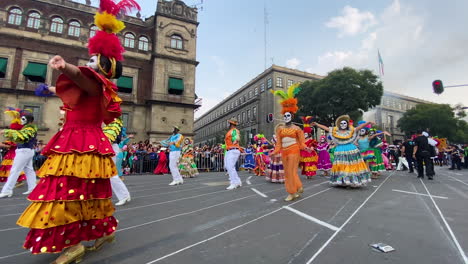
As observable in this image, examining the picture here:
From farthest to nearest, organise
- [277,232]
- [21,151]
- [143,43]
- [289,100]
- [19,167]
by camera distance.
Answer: [143,43]
[289,100]
[21,151]
[19,167]
[277,232]

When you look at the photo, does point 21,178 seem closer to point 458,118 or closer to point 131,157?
point 131,157

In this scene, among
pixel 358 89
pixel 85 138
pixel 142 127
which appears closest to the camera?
pixel 85 138

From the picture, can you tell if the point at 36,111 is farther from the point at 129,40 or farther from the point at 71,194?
the point at 71,194

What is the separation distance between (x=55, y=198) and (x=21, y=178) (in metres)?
7.61

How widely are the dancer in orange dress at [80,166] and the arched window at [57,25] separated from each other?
1102 inches

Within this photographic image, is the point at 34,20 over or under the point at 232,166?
over

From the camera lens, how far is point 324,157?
10898mm

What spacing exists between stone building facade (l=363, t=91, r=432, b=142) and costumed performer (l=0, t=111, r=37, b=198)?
2630 inches

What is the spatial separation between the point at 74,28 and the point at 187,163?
22.8 metres

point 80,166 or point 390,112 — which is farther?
point 390,112

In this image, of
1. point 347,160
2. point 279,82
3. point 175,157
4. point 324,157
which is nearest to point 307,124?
point 324,157

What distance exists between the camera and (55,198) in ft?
6.56

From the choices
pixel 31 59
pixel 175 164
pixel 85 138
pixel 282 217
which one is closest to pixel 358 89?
pixel 175 164

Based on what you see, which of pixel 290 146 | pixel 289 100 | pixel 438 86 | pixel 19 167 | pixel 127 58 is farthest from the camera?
pixel 127 58
